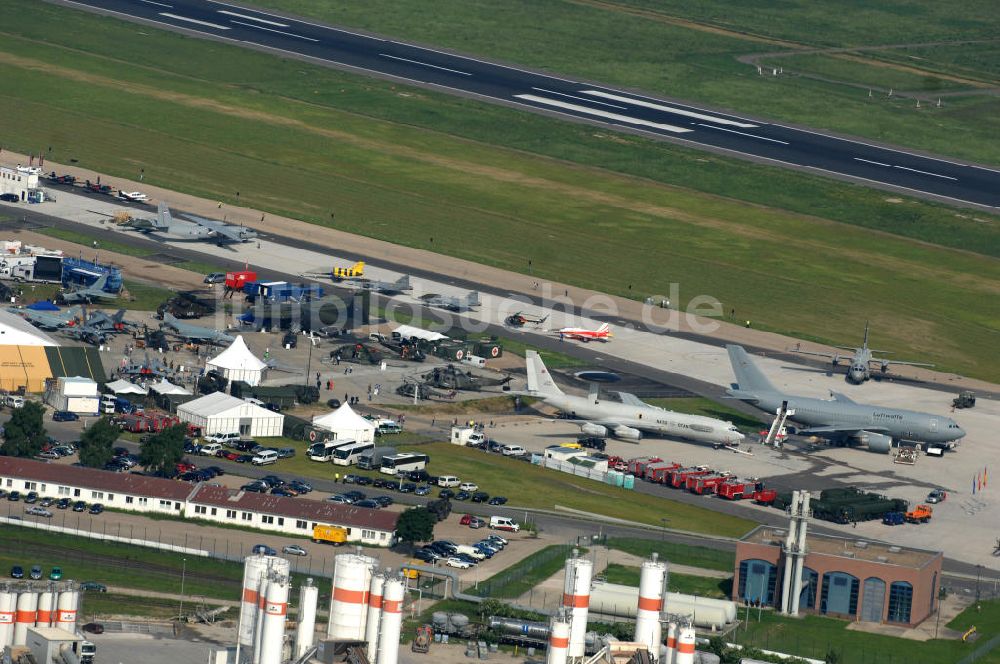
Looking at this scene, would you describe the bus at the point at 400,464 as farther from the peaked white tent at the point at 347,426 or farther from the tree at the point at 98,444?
the tree at the point at 98,444

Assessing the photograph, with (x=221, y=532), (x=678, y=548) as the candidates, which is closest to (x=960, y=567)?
(x=678, y=548)

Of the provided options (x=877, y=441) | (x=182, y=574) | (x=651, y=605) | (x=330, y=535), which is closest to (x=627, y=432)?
(x=877, y=441)

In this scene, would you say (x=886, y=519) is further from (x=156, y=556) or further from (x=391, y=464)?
(x=156, y=556)

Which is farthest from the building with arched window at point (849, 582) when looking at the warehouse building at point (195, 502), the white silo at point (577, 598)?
the white silo at point (577, 598)

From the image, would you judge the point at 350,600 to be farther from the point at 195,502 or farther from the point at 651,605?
the point at 195,502

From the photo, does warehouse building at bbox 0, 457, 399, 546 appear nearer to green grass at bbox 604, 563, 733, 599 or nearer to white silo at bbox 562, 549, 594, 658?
green grass at bbox 604, 563, 733, 599

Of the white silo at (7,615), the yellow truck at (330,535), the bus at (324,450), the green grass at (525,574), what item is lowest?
the white silo at (7,615)

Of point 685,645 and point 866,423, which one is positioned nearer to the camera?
point 685,645

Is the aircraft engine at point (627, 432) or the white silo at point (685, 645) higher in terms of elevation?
the aircraft engine at point (627, 432)
